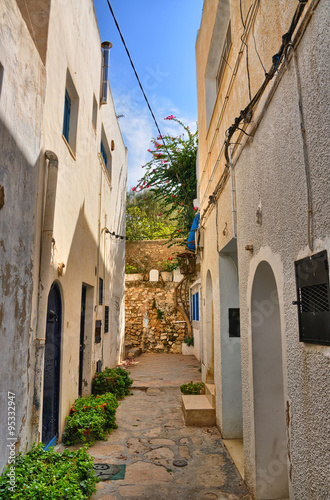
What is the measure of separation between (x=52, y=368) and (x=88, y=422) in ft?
3.53

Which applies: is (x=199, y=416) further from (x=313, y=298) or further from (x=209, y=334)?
(x=313, y=298)

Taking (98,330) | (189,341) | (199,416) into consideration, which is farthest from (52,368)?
(189,341)

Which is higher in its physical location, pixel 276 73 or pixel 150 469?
pixel 276 73

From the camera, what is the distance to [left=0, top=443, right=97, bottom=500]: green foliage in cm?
289

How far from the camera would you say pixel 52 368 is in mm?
5027

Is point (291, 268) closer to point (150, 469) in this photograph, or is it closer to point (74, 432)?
point (150, 469)

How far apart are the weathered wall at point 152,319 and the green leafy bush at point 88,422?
9.85 metres

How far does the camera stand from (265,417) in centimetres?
355

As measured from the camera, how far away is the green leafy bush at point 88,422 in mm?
5297

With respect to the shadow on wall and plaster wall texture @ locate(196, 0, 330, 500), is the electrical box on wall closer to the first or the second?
plaster wall texture @ locate(196, 0, 330, 500)

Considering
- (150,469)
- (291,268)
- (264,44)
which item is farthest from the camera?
(150,469)

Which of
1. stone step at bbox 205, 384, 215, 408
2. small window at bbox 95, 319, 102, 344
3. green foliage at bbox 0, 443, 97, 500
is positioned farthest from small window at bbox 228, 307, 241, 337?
small window at bbox 95, 319, 102, 344

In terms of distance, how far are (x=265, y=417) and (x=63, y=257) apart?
339 cm

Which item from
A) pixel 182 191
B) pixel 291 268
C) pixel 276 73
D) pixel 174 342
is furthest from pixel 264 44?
pixel 174 342
